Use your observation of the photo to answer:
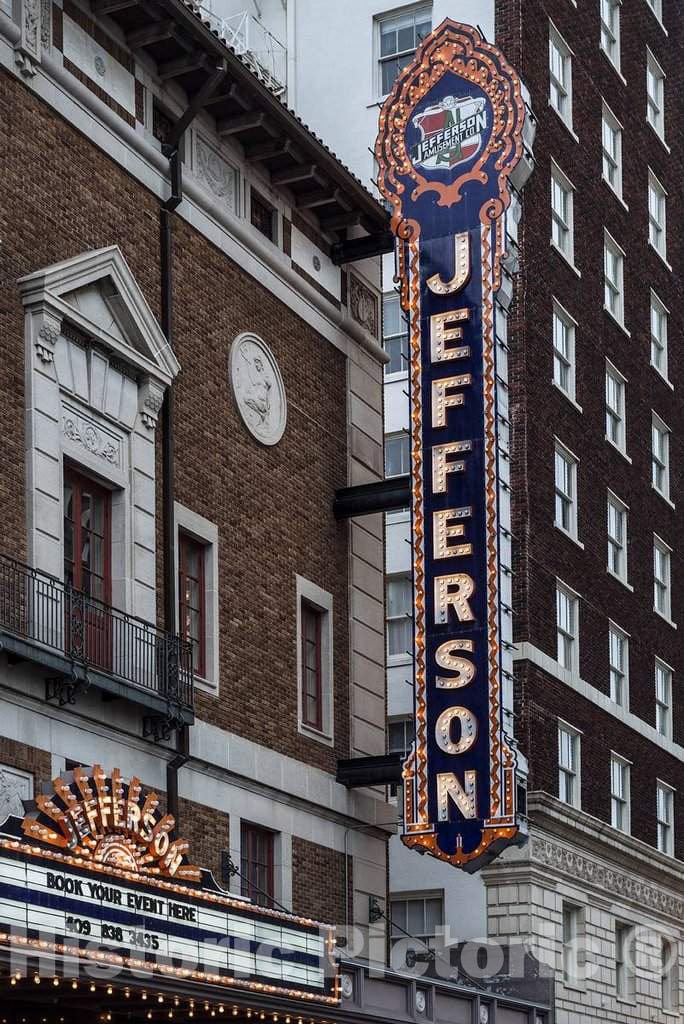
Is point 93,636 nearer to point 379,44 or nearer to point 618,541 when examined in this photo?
point 618,541

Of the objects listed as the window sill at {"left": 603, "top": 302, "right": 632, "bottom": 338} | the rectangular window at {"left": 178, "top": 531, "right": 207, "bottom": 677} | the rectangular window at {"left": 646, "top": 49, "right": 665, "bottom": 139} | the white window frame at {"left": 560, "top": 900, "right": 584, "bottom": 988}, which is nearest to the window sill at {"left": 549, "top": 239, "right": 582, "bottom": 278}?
the window sill at {"left": 603, "top": 302, "right": 632, "bottom": 338}

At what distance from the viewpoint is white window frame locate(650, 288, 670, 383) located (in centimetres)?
4594

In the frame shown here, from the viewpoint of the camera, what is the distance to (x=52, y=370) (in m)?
23.2

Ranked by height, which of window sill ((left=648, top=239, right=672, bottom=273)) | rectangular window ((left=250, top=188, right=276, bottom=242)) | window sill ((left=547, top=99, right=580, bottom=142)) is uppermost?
window sill ((left=547, top=99, right=580, bottom=142))

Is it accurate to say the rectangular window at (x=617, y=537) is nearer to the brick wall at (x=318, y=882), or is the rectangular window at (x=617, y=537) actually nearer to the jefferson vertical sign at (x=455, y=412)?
the jefferson vertical sign at (x=455, y=412)

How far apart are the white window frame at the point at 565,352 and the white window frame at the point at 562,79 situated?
402cm

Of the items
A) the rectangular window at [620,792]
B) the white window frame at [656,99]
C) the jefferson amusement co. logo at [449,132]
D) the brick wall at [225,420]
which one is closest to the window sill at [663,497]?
the rectangular window at [620,792]

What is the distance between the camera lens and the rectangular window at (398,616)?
1571 inches

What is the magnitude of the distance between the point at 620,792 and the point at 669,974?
422 centimetres

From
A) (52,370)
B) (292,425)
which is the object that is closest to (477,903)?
(292,425)

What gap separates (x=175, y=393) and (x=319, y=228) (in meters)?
5.29

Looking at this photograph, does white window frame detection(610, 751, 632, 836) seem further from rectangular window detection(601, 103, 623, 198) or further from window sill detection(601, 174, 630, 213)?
rectangular window detection(601, 103, 623, 198)

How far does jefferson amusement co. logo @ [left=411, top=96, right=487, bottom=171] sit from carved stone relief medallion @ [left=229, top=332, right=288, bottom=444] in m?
4.76

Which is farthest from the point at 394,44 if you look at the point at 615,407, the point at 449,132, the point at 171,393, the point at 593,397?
the point at 171,393
